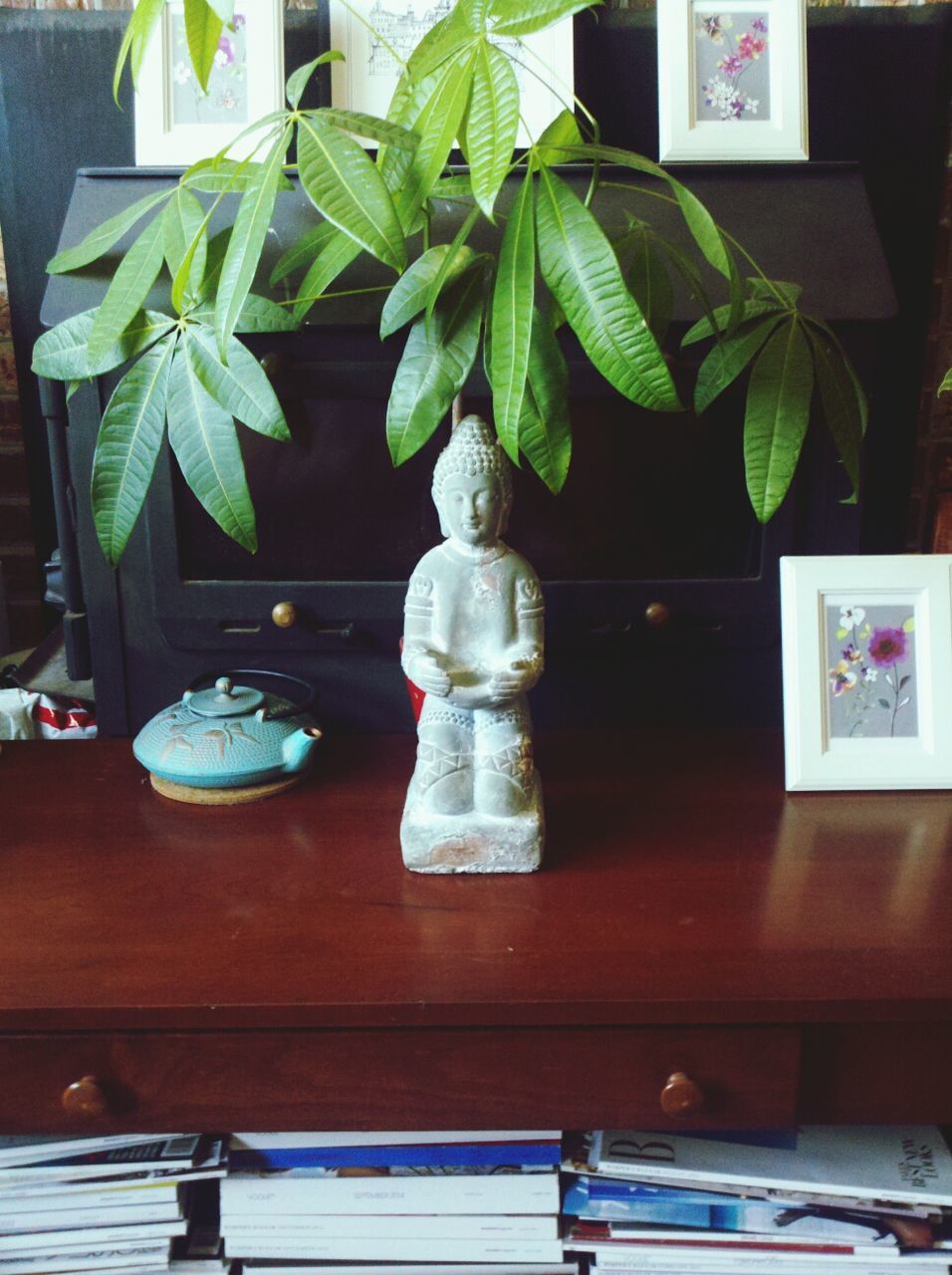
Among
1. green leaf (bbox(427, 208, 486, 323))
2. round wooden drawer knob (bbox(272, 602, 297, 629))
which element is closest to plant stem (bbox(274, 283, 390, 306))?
green leaf (bbox(427, 208, 486, 323))

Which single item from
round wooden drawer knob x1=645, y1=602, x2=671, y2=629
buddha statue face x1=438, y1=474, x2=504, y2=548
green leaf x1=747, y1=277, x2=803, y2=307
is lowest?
round wooden drawer knob x1=645, y1=602, x2=671, y2=629

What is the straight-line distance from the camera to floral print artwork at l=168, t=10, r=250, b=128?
1.17m

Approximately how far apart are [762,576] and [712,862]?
0.36 meters

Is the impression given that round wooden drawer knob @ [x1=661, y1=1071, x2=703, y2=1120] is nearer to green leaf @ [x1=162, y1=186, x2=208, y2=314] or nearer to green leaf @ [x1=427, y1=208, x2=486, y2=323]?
green leaf @ [x1=427, y1=208, x2=486, y2=323]

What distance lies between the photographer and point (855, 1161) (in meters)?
0.96

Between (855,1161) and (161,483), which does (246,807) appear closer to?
(161,483)

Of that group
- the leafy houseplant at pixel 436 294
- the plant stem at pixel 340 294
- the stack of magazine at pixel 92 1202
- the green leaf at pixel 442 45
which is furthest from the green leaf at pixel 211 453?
the stack of magazine at pixel 92 1202

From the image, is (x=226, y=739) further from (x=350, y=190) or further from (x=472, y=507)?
(x=350, y=190)

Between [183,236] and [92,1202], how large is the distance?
824 millimetres

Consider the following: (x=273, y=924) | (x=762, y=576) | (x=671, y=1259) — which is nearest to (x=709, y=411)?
(x=762, y=576)

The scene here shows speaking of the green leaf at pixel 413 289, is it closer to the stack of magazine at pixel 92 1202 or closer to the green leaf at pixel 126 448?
the green leaf at pixel 126 448

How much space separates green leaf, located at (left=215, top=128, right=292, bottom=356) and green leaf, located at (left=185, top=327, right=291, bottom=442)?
0.40ft

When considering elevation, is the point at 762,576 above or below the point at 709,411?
below

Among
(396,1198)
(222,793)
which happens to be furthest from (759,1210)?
(222,793)
